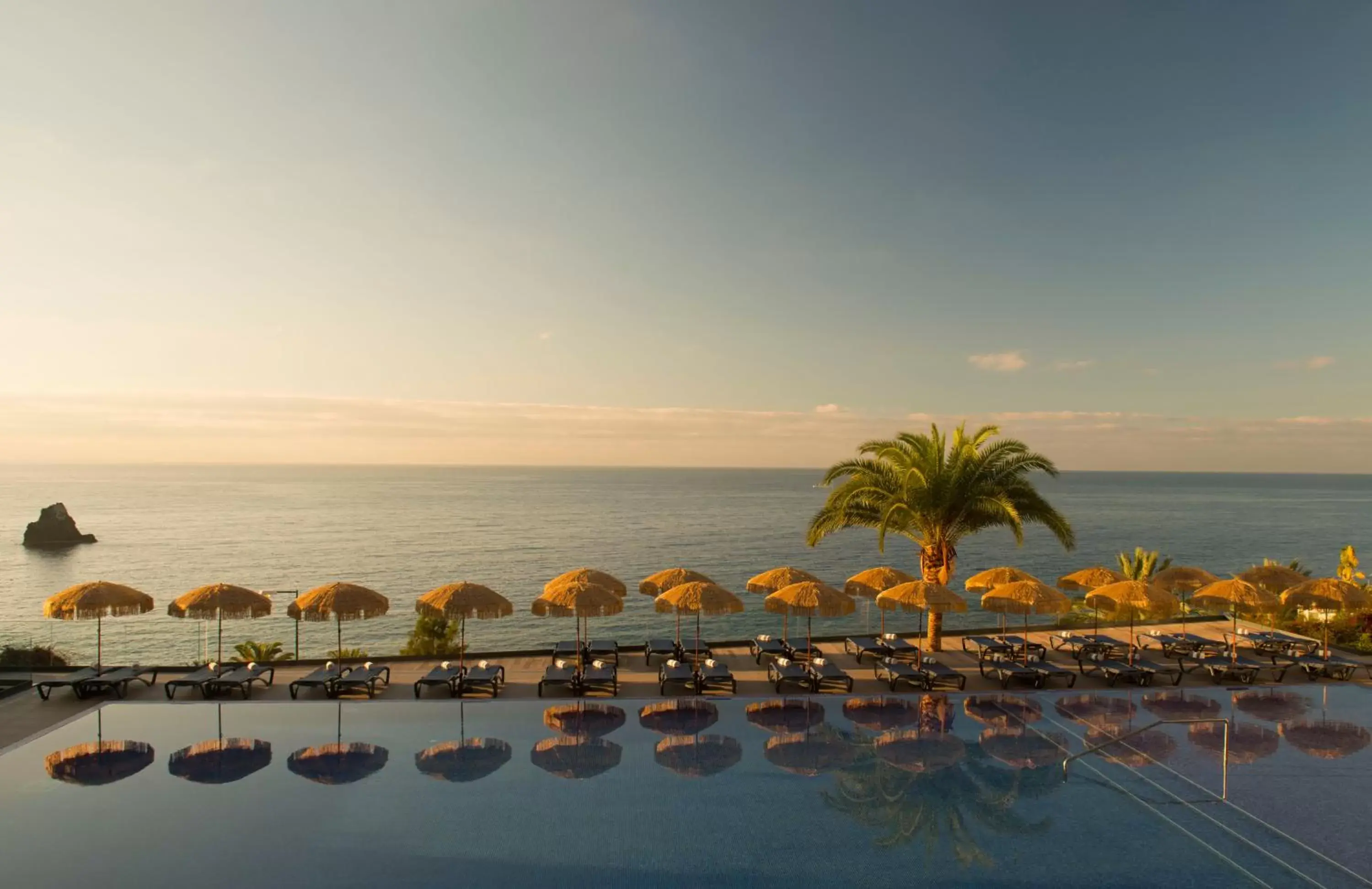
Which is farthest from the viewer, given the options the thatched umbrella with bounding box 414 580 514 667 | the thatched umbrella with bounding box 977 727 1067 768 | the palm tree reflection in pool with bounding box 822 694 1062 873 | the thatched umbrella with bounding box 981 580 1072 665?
the thatched umbrella with bounding box 981 580 1072 665

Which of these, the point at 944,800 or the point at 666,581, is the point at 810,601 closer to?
the point at 666,581

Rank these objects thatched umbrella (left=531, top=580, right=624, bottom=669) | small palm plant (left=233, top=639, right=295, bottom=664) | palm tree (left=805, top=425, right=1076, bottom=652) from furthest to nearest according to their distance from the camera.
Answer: palm tree (left=805, top=425, right=1076, bottom=652)
small palm plant (left=233, top=639, right=295, bottom=664)
thatched umbrella (left=531, top=580, right=624, bottom=669)

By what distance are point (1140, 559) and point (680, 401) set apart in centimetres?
12571

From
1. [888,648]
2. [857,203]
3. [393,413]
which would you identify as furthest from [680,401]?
[888,648]

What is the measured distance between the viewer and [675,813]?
32.9 ft

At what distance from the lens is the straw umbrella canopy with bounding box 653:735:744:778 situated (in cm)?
1129

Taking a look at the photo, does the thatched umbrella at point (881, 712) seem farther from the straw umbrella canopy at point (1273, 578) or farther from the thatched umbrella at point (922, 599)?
the straw umbrella canopy at point (1273, 578)

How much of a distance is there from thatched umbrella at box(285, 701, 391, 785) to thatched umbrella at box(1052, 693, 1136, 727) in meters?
12.5

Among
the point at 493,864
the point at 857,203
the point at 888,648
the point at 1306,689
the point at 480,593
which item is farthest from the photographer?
the point at 857,203

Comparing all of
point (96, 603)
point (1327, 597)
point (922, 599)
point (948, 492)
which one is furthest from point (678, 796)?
point (1327, 597)

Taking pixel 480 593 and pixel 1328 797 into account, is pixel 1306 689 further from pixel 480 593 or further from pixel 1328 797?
pixel 480 593

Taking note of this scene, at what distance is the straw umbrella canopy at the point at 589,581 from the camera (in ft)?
50.0

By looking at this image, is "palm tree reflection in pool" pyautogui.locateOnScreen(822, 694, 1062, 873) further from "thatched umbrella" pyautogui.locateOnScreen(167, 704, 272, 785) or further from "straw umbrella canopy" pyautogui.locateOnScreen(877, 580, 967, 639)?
"thatched umbrella" pyautogui.locateOnScreen(167, 704, 272, 785)

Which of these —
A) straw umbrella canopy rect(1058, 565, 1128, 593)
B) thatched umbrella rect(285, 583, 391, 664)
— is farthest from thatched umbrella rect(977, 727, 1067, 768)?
thatched umbrella rect(285, 583, 391, 664)
